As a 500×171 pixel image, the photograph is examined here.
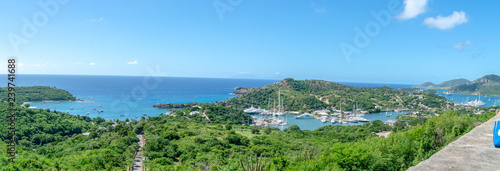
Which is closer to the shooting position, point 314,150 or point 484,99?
point 314,150

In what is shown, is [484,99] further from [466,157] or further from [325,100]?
[466,157]

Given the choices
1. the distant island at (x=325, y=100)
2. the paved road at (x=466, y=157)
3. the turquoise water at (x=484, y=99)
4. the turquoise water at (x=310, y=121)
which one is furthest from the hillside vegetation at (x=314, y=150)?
the turquoise water at (x=484, y=99)

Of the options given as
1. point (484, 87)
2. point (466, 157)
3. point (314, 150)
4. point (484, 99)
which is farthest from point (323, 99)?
point (484, 87)

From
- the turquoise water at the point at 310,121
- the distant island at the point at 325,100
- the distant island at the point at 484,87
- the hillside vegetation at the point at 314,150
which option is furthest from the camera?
the distant island at the point at 484,87

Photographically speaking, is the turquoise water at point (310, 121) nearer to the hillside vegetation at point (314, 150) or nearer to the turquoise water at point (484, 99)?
the hillside vegetation at point (314, 150)

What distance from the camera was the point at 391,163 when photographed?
8.11m

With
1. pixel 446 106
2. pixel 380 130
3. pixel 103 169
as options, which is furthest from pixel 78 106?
pixel 446 106

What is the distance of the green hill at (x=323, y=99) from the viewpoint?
60.7 meters

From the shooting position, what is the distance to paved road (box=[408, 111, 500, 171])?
206cm

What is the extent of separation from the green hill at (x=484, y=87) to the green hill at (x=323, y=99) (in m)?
47.0

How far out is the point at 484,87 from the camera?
336 ft

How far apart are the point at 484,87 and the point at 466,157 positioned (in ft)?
443

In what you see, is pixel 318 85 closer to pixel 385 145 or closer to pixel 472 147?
pixel 385 145

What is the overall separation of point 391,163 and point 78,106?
67.2 m
